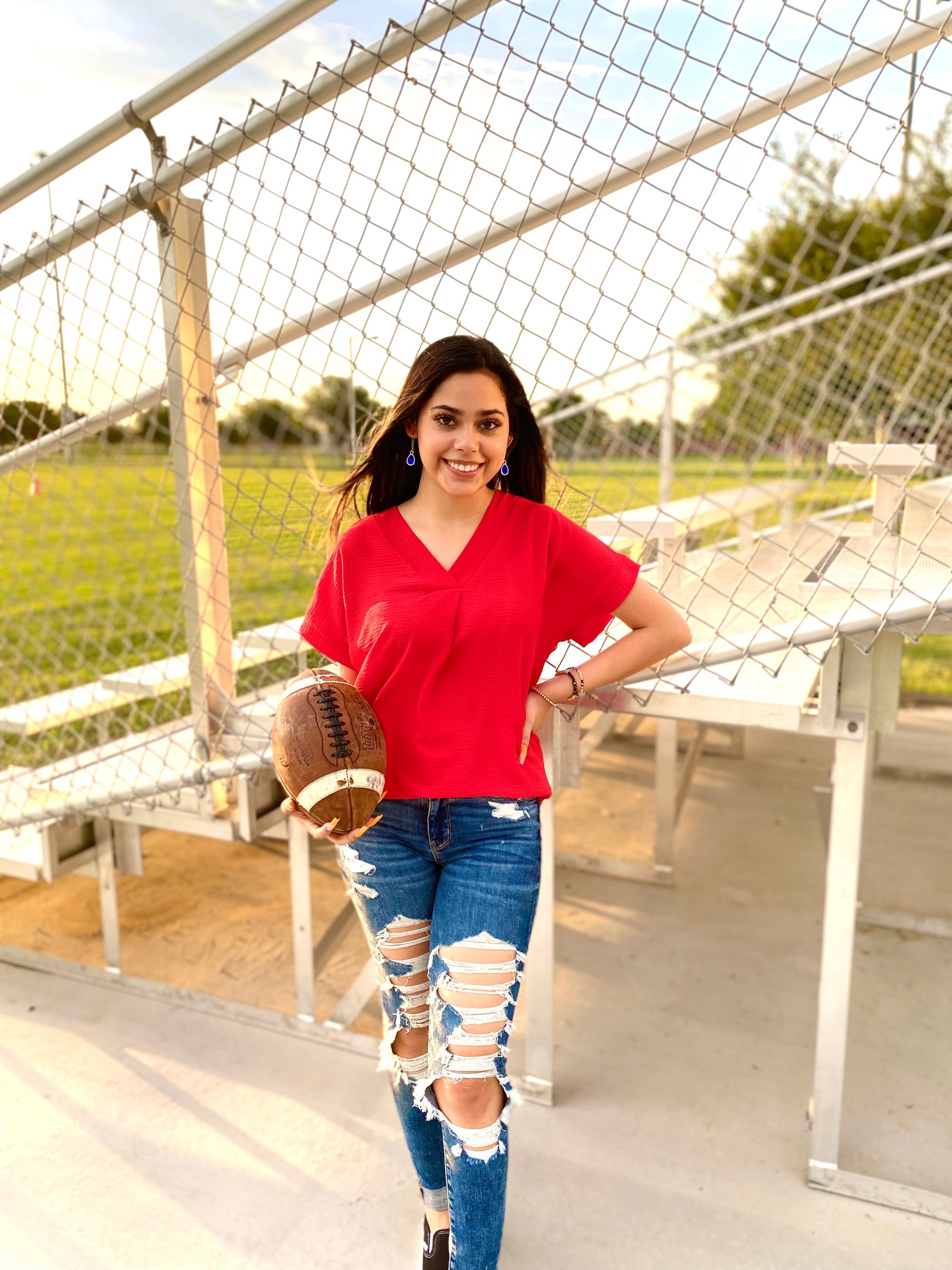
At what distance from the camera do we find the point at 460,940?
1.75 m

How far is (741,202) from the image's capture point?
1.92 metres

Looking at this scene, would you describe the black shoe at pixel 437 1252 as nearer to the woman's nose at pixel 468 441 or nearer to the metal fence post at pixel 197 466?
the metal fence post at pixel 197 466

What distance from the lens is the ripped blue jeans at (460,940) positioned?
68.3 inches

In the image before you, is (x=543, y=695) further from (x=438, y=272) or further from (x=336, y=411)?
(x=336, y=411)

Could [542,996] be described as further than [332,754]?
Yes

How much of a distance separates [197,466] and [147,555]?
5.21ft

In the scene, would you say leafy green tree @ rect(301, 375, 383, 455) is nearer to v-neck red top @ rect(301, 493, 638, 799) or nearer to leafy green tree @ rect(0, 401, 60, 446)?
v-neck red top @ rect(301, 493, 638, 799)

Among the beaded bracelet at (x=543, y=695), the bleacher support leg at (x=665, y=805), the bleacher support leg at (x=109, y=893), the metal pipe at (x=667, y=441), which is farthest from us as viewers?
the metal pipe at (x=667, y=441)

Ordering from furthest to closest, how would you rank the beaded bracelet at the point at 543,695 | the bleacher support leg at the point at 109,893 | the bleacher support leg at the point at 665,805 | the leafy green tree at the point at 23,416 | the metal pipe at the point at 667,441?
the metal pipe at the point at 667,441, the bleacher support leg at the point at 665,805, the bleacher support leg at the point at 109,893, the leafy green tree at the point at 23,416, the beaded bracelet at the point at 543,695

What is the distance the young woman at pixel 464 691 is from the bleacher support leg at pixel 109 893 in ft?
5.09

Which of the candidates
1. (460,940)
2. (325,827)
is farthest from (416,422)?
(460,940)

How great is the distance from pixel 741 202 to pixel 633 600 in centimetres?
80

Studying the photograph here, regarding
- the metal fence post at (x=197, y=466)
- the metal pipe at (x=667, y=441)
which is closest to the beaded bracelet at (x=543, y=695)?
the metal fence post at (x=197, y=466)

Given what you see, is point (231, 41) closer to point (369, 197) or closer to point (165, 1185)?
point (369, 197)
